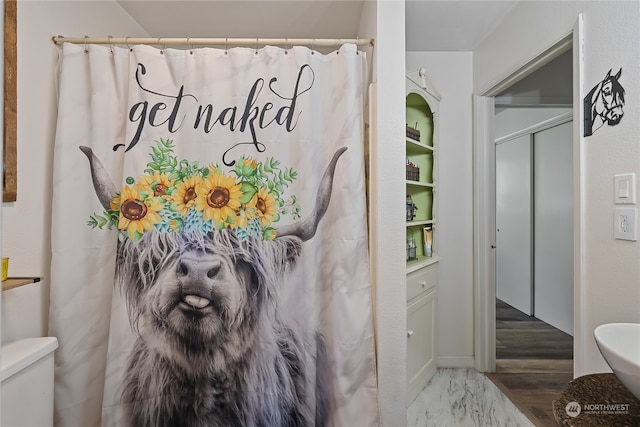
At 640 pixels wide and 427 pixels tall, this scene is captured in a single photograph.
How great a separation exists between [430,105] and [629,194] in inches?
55.4

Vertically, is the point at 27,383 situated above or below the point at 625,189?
below

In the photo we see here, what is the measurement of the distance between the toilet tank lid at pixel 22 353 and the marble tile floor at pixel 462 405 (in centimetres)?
181

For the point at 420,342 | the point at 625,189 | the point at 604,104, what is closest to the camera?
the point at 625,189

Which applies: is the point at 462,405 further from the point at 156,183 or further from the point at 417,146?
the point at 156,183

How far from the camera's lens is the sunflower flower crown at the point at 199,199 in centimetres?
144

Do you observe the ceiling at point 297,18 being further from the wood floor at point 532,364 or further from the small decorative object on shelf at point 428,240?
the wood floor at point 532,364

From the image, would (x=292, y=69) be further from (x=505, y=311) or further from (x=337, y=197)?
(x=505, y=311)

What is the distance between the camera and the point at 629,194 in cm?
125

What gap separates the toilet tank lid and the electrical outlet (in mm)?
2198

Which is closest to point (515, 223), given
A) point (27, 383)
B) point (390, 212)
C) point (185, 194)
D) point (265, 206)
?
point (390, 212)

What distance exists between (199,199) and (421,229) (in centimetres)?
169

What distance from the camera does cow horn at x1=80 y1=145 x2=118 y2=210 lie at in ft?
4.83

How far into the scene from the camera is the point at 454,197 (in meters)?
2.55

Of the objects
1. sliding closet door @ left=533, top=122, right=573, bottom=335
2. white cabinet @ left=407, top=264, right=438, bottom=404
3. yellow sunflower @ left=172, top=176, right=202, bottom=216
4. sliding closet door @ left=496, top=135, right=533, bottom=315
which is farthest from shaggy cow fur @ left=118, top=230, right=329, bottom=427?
sliding closet door @ left=496, top=135, right=533, bottom=315
